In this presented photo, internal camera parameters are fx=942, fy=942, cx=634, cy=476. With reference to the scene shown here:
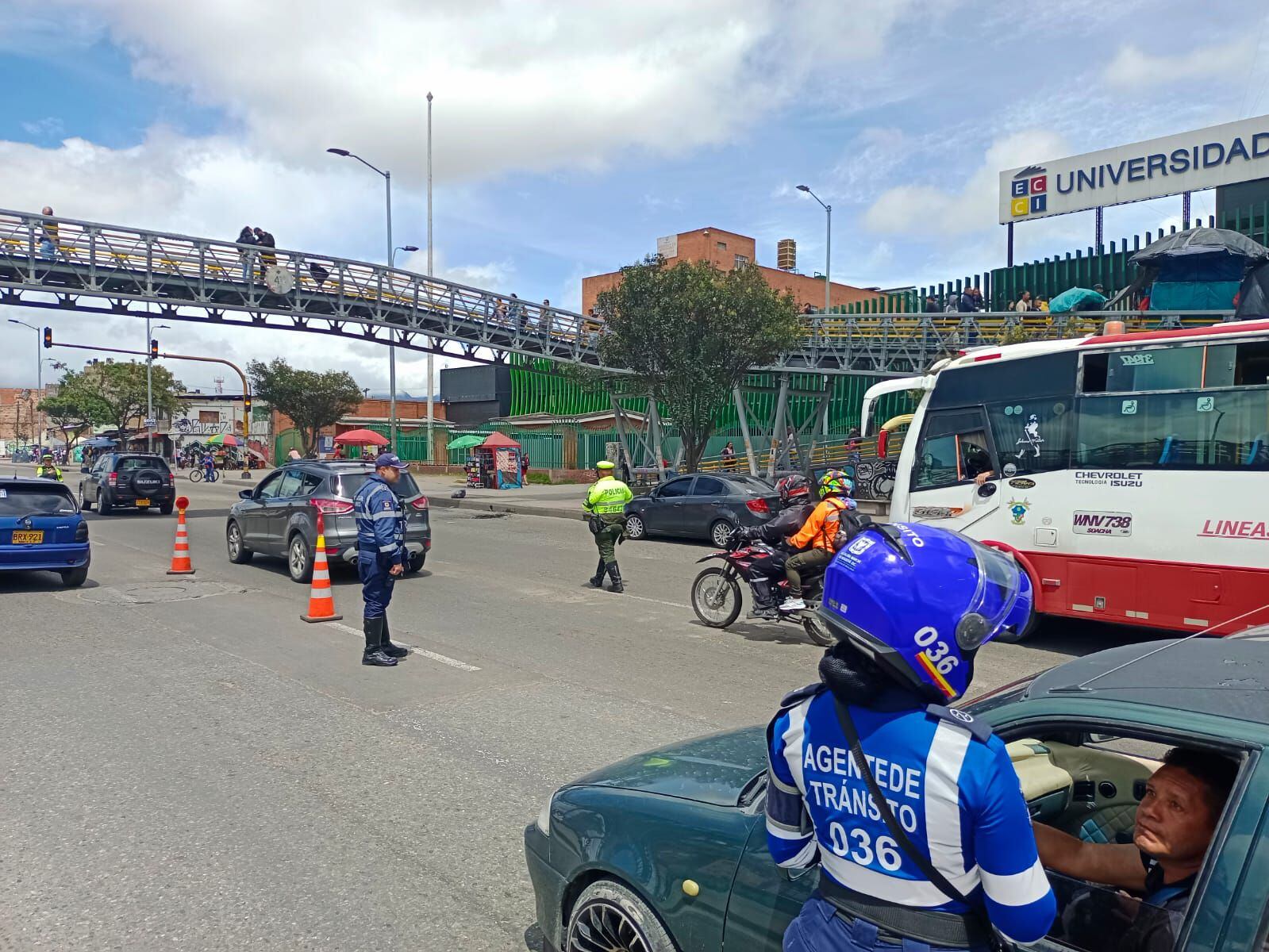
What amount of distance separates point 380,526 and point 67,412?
270ft

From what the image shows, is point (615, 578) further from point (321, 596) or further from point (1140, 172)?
point (1140, 172)

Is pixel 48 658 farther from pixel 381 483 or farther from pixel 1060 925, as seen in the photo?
pixel 1060 925

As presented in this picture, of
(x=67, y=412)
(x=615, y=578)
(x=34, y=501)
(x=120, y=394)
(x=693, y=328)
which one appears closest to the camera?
(x=34, y=501)

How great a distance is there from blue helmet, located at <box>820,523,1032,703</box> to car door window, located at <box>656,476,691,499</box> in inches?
639

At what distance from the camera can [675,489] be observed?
60.6 feet

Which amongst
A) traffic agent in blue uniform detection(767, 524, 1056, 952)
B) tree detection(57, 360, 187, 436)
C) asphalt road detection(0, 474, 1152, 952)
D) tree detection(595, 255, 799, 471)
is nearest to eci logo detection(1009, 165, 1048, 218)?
tree detection(595, 255, 799, 471)

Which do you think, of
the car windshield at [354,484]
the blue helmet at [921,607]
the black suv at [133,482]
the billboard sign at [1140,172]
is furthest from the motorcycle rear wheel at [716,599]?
the billboard sign at [1140,172]

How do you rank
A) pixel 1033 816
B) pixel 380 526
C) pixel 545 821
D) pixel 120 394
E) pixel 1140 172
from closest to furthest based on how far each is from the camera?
pixel 1033 816 → pixel 545 821 → pixel 380 526 → pixel 1140 172 → pixel 120 394

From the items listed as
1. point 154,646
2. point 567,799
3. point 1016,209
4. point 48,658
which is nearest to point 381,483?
point 154,646

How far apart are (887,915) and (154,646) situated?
840 cm

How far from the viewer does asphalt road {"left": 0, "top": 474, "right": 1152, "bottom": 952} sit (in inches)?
152

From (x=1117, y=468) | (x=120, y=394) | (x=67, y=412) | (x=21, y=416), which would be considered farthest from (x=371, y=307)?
(x=21, y=416)

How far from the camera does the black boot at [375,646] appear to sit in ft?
25.9

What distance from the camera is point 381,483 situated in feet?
27.0
